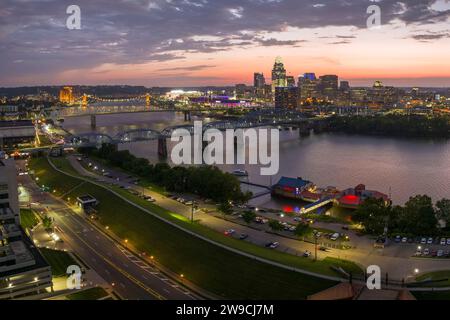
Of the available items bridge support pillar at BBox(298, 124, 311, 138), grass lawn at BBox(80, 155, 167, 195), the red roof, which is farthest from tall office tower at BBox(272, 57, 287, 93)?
the red roof

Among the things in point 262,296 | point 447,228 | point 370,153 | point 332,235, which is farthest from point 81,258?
point 370,153

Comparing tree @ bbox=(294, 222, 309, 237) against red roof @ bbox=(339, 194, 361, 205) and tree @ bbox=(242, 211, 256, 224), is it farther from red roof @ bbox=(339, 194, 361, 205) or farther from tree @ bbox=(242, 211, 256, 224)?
red roof @ bbox=(339, 194, 361, 205)

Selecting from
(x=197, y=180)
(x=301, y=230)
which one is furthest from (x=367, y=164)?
(x=301, y=230)

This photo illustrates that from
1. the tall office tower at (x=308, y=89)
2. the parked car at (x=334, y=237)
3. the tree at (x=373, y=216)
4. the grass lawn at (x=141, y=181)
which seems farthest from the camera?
the tall office tower at (x=308, y=89)

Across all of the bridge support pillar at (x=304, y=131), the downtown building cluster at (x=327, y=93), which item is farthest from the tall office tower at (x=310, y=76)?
the bridge support pillar at (x=304, y=131)

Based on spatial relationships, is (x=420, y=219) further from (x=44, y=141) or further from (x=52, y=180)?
(x=44, y=141)

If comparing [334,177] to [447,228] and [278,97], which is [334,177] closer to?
[447,228]

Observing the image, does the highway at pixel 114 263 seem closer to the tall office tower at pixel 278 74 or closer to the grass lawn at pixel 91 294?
the grass lawn at pixel 91 294
